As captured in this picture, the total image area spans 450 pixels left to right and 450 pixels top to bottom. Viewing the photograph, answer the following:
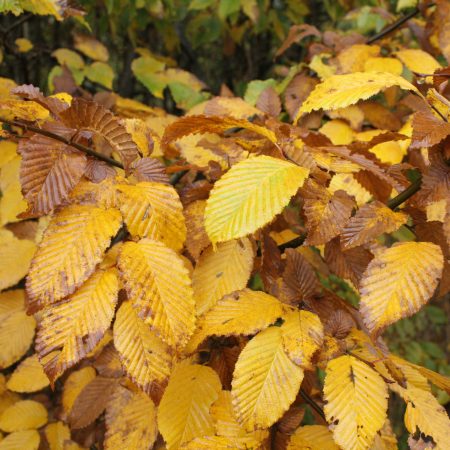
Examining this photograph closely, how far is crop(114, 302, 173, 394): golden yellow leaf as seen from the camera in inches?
21.1

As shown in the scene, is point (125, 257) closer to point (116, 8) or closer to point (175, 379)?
point (175, 379)

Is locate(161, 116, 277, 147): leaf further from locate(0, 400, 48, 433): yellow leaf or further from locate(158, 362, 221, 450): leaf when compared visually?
locate(0, 400, 48, 433): yellow leaf

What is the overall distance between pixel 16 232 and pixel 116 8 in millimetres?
859

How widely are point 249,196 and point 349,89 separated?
227 mm

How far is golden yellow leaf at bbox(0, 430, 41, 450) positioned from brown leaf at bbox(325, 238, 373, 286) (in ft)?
2.51

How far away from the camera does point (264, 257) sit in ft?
2.24

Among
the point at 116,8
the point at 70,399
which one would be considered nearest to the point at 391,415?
the point at 70,399

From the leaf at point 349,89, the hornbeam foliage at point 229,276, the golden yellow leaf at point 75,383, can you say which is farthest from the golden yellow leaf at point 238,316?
the golden yellow leaf at point 75,383

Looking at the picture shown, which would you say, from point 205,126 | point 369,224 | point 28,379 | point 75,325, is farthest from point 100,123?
point 28,379

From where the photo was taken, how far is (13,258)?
947 millimetres

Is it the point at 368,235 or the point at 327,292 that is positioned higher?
the point at 368,235

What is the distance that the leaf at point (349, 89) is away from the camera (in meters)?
0.58

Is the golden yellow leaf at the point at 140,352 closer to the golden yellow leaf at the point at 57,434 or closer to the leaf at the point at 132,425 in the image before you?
the leaf at the point at 132,425

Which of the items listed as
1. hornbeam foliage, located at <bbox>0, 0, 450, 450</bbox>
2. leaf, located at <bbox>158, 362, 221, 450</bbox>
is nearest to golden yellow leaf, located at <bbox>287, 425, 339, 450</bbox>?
hornbeam foliage, located at <bbox>0, 0, 450, 450</bbox>
